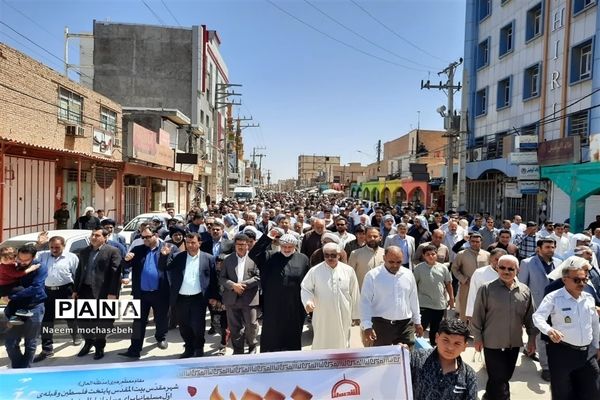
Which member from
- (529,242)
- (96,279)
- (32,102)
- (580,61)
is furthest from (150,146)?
(580,61)

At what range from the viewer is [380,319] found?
4.50 m

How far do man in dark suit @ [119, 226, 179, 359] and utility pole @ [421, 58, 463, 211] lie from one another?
17037mm

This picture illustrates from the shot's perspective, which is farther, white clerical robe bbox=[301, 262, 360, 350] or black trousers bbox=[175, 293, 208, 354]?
black trousers bbox=[175, 293, 208, 354]

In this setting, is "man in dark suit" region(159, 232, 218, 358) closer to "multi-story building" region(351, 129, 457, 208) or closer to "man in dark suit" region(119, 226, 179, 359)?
"man in dark suit" region(119, 226, 179, 359)

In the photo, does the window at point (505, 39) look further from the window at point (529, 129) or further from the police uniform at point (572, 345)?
the police uniform at point (572, 345)

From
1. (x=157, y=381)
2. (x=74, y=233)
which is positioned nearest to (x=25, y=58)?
(x=74, y=233)

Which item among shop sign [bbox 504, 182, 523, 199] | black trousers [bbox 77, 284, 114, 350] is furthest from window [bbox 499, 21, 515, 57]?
black trousers [bbox 77, 284, 114, 350]

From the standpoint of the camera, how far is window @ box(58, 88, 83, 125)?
16.1 meters

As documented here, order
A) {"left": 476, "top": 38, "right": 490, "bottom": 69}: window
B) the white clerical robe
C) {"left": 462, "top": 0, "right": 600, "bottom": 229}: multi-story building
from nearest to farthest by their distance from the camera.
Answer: the white clerical robe < {"left": 462, "top": 0, "right": 600, "bottom": 229}: multi-story building < {"left": 476, "top": 38, "right": 490, "bottom": 69}: window

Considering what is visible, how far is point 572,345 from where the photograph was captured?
3693mm

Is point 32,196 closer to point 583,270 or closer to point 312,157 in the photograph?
point 583,270

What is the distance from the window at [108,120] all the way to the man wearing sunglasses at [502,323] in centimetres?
1951

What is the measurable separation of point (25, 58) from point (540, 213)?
2061 centimetres

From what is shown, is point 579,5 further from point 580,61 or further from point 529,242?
point 529,242
